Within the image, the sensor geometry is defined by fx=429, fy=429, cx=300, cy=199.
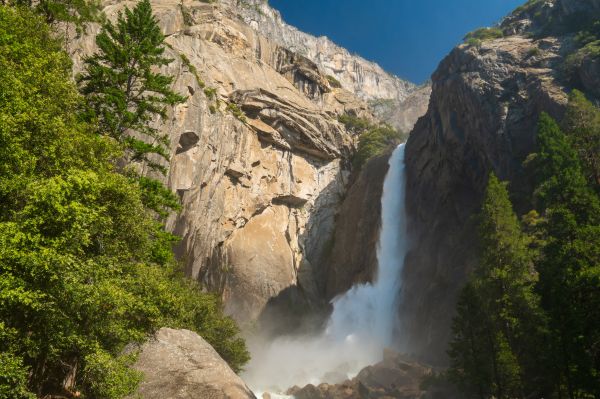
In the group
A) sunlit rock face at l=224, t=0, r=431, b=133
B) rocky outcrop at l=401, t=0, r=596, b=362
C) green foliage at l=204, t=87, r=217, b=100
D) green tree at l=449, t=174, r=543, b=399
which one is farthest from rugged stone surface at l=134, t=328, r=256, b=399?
sunlit rock face at l=224, t=0, r=431, b=133

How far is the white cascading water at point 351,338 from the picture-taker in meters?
42.1

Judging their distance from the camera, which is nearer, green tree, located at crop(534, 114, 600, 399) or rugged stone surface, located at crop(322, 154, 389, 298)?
green tree, located at crop(534, 114, 600, 399)

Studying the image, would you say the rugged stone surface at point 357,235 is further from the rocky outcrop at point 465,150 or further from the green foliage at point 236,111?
the green foliage at point 236,111

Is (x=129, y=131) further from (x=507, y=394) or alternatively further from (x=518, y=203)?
(x=518, y=203)

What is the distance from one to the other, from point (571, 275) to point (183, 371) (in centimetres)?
1552

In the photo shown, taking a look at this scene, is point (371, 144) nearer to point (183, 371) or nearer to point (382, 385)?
→ point (382, 385)

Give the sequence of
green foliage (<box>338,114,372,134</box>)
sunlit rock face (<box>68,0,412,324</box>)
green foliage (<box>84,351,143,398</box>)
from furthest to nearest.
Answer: green foliage (<box>338,114,372,134</box>) < sunlit rock face (<box>68,0,412,324</box>) < green foliage (<box>84,351,143,398</box>)

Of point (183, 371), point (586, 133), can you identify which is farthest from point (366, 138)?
point (183, 371)

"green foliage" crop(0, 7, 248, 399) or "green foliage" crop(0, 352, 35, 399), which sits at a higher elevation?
"green foliage" crop(0, 7, 248, 399)

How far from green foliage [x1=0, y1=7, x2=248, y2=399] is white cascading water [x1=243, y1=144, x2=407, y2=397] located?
1196 inches

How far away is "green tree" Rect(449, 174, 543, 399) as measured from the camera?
73.2 feet

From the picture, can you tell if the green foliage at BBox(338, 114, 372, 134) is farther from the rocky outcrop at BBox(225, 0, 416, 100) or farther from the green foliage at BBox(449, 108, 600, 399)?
the rocky outcrop at BBox(225, 0, 416, 100)

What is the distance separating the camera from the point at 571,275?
57.6 ft

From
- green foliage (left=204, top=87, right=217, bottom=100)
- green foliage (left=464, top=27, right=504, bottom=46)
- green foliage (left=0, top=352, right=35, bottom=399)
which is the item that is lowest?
green foliage (left=0, top=352, right=35, bottom=399)
